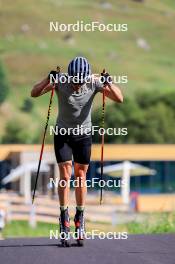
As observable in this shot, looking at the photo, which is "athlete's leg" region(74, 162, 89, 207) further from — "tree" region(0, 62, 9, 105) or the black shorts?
"tree" region(0, 62, 9, 105)

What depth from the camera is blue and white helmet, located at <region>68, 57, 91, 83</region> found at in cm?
735

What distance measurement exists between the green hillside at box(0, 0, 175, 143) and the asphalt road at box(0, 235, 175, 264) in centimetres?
5785

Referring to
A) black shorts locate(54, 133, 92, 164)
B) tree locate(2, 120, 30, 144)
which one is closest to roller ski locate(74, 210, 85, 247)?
black shorts locate(54, 133, 92, 164)

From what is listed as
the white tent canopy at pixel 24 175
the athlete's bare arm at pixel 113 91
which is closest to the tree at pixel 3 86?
the white tent canopy at pixel 24 175

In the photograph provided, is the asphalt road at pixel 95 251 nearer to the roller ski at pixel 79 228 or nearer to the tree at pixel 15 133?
the roller ski at pixel 79 228

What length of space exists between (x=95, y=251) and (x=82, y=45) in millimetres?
63498

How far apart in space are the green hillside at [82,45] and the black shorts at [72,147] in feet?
191

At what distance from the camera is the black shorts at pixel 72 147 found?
25.2 feet

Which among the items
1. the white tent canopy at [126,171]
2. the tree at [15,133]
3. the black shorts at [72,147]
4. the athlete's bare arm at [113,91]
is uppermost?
the tree at [15,133]

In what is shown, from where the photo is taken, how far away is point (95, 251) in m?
7.15

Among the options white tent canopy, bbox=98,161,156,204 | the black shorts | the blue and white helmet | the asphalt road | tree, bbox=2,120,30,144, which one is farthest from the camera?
tree, bbox=2,120,30,144

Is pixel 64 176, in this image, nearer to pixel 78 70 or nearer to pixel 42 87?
pixel 42 87

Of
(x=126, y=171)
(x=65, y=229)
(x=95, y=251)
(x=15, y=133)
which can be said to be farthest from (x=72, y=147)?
(x=15, y=133)

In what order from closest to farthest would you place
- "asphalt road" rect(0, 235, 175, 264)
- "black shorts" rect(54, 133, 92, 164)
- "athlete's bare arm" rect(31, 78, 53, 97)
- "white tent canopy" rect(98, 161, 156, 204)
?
"asphalt road" rect(0, 235, 175, 264)
"athlete's bare arm" rect(31, 78, 53, 97)
"black shorts" rect(54, 133, 92, 164)
"white tent canopy" rect(98, 161, 156, 204)
